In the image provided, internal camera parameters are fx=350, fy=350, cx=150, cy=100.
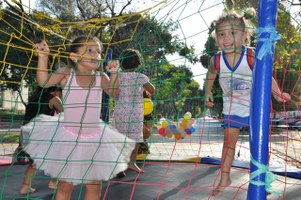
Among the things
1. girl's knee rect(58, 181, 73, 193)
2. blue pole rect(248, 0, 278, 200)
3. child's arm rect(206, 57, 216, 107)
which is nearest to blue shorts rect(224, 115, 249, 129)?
child's arm rect(206, 57, 216, 107)

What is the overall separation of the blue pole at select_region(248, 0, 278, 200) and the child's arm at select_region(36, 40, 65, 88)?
991 millimetres

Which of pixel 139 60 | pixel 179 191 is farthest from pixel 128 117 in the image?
pixel 179 191

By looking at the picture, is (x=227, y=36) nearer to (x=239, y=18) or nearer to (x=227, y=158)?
(x=239, y=18)

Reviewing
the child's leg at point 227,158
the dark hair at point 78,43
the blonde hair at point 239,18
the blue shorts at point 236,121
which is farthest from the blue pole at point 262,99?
the dark hair at point 78,43

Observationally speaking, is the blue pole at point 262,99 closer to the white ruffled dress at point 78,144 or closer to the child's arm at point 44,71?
the white ruffled dress at point 78,144

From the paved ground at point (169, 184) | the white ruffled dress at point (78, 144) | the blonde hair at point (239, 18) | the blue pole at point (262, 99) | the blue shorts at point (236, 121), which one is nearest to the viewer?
the blue pole at point (262, 99)

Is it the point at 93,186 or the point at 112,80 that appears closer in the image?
the point at 93,186

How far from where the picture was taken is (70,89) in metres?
1.81

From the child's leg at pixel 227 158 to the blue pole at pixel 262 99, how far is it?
2.27 ft

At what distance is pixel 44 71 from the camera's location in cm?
171

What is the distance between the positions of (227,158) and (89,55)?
3.07 ft

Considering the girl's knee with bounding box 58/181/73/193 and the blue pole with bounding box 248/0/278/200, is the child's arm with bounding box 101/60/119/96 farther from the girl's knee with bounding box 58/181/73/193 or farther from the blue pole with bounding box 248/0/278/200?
the blue pole with bounding box 248/0/278/200

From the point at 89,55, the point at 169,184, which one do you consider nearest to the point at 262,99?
the point at 89,55

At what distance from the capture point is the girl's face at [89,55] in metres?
1.78
